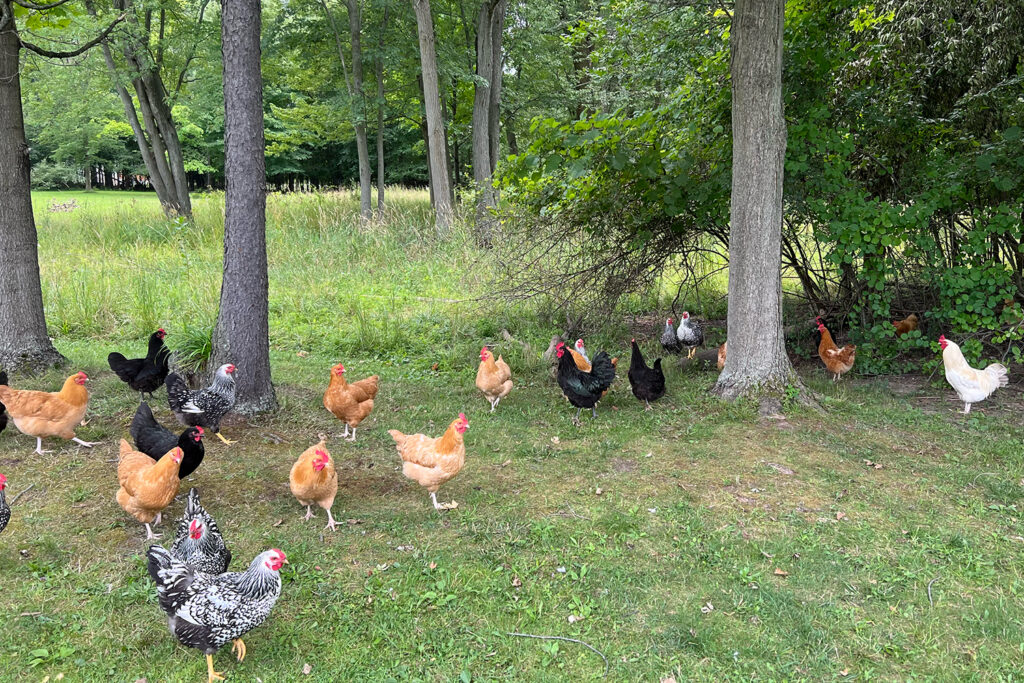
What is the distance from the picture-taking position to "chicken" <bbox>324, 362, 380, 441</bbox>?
20.5 ft

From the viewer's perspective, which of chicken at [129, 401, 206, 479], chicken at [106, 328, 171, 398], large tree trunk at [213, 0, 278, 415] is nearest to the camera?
chicken at [129, 401, 206, 479]

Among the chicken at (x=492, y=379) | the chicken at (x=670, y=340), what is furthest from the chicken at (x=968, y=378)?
the chicken at (x=492, y=379)

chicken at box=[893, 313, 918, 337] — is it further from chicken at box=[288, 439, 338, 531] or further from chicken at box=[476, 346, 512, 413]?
chicken at box=[288, 439, 338, 531]

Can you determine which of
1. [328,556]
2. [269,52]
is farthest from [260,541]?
[269,52]

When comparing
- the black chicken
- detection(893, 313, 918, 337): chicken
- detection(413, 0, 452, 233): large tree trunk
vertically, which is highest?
detection(413, 0, 452, 233): large tree trunk

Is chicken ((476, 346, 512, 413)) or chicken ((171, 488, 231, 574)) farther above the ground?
chicken ((476, 346, 512, 413))

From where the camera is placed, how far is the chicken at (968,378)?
270 inches

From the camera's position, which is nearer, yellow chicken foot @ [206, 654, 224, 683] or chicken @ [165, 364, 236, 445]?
yellow chicken foot @ [206, 654, 224, 683]

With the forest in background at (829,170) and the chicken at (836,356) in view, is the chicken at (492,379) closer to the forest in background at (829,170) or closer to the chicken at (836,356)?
the forest in background at (829,170)

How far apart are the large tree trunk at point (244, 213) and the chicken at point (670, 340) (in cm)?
542

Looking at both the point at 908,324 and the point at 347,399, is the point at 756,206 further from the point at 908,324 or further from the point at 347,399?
the point at 347,399

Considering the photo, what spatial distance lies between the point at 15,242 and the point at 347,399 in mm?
4586

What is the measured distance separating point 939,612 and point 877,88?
6.41m

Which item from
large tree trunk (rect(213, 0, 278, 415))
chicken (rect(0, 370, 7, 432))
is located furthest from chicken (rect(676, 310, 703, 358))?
chicken (rect(0, 370, 7, 432))
